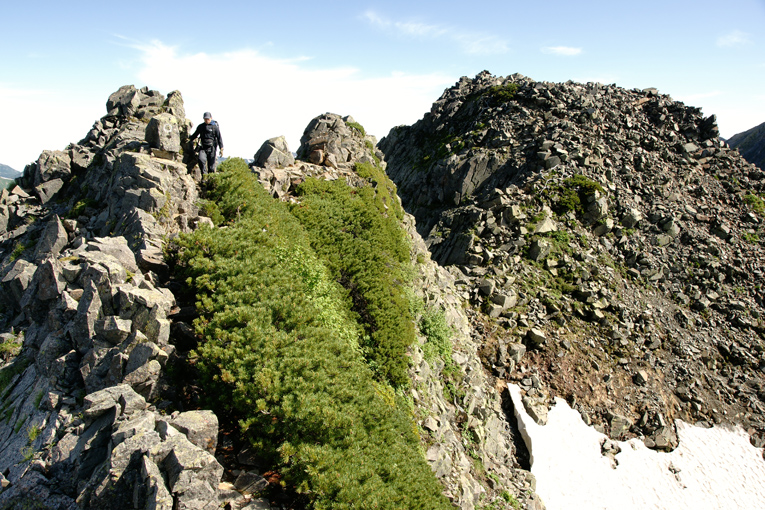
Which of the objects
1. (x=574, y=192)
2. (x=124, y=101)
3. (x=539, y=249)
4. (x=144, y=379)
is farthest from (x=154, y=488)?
(x=574, y=192)

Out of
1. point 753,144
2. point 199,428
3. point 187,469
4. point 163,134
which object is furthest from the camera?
point 753,144

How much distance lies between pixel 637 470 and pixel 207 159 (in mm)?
27128

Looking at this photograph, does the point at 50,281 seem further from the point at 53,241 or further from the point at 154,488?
the point at 154,488

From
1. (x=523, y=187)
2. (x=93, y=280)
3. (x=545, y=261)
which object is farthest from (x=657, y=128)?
(x=93, y=280)

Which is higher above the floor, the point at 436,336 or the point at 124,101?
the point at 124,101

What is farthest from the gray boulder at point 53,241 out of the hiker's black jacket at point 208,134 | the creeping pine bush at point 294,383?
the hiker's black jacket at point 208,134

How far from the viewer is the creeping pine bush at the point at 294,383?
9172mm

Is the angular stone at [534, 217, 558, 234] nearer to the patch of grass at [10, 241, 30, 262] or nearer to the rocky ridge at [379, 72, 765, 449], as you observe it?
the rocky ridge at [379, 72, 765, 449]

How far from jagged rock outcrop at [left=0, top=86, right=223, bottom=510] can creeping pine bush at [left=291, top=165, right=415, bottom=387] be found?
18.9ft

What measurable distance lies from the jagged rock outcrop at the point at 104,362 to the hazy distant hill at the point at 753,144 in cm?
15678

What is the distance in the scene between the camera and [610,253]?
1243 inches

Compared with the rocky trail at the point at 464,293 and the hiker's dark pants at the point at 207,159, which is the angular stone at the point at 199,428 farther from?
the hiker's dark pants at the point at 207,159

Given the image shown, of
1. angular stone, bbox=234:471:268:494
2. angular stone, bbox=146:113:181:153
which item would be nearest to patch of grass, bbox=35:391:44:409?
angular stone, bbox=234:471:268:494

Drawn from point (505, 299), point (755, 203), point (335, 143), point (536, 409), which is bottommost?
point (536, 409)
